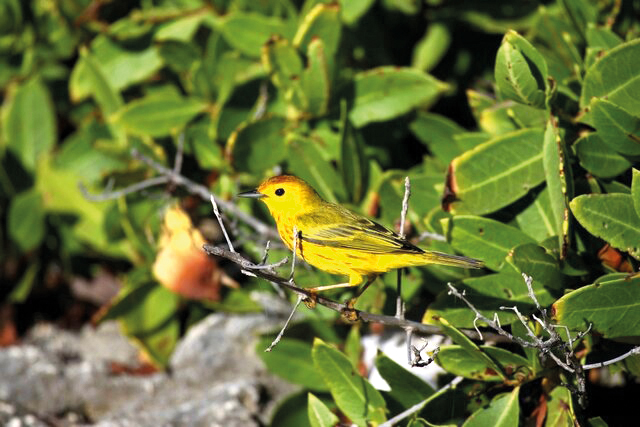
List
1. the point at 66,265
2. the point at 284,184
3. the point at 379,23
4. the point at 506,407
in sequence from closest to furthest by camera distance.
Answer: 1. the point at 506,407
2. the point at 284,184
3. the point at 379,23
4. the point at 66,265

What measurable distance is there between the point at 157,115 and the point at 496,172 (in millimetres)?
2019

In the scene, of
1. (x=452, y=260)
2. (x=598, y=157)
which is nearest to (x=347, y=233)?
(x=452, y=260)

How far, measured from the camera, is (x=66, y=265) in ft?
16.5

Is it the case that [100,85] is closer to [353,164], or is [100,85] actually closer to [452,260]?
[353,164]

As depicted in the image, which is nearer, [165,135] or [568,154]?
[568,154]

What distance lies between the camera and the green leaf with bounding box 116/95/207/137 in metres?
4.25

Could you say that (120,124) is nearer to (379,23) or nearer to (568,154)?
(379,23)

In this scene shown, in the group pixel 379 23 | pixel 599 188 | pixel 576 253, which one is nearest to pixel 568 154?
pixel 599 188

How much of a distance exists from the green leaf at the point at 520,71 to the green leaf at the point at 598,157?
209mm

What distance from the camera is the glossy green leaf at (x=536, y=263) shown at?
2.63 meters

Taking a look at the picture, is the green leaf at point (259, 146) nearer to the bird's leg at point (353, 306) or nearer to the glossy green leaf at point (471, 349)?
the bird's leg at point (353, 306)

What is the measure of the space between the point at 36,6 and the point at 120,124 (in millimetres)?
1211

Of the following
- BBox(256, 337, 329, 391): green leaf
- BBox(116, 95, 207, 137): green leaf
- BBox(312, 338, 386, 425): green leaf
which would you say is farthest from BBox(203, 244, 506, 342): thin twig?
BBox(116, 95, 207, 137): green leaf

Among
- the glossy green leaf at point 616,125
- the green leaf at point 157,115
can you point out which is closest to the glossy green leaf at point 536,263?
the glossy green leaf at point 616,125
